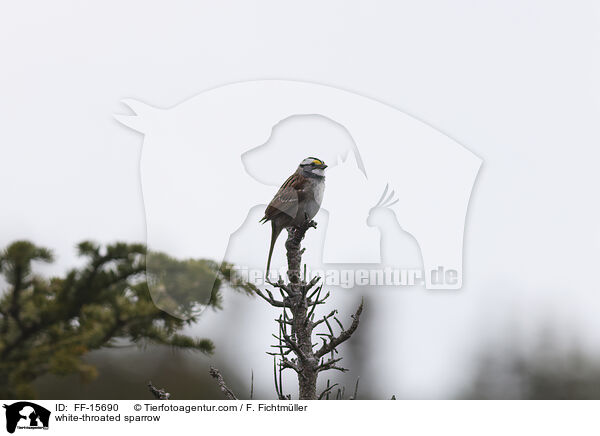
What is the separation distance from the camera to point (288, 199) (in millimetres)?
3180

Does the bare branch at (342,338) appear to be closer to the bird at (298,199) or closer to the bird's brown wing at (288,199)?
the bird at (298,199)

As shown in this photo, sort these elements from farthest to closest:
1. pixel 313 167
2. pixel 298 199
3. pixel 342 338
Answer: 1. pixel 313 167
2. pixel 298 199
3. pixel 342 338

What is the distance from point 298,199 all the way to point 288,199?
0.06m

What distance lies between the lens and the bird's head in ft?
10.7

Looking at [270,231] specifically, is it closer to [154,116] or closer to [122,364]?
[154,116]

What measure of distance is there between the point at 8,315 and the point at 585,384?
11.4 m

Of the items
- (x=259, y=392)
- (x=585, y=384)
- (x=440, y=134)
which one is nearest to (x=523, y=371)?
(x=585, y=384)

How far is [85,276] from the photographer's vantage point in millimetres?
4047
